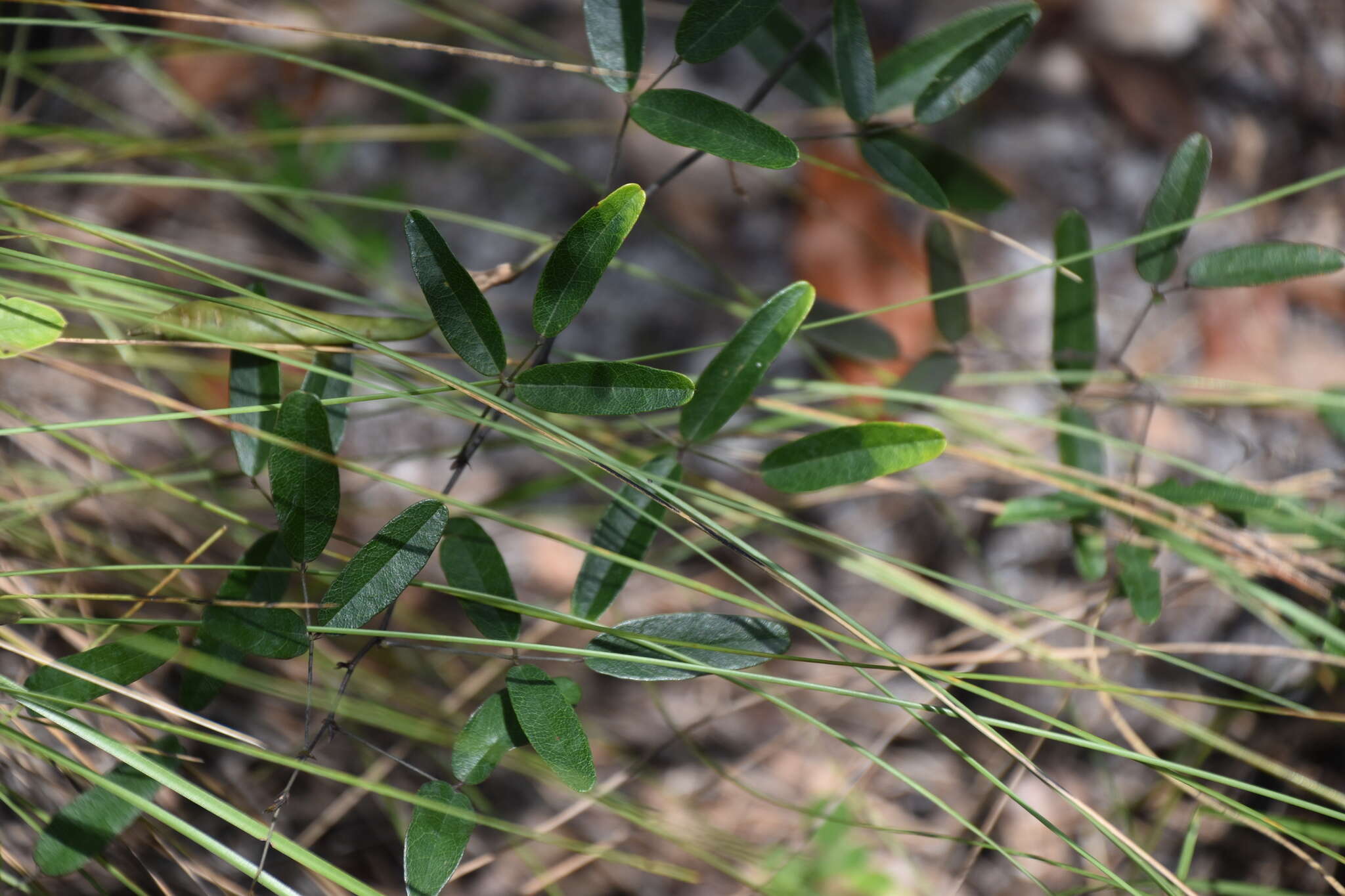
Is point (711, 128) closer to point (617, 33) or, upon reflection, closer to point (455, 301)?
point (617, 33)

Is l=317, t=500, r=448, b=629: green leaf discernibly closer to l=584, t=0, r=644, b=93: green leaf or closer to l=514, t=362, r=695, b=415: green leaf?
l=514, t=362, r=695, b=415: green leaf

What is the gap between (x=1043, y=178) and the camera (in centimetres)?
113

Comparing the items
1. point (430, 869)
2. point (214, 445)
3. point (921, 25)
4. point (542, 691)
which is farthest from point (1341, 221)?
point (214, 445)

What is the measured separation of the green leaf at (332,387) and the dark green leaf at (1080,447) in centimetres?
61

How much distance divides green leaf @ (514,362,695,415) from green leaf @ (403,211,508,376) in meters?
0.03

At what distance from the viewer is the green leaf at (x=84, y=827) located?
21.0 inches

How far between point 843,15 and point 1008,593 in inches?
27.8

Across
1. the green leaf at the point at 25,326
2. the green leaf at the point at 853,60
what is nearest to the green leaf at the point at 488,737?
the green leaf at the point at 25,326

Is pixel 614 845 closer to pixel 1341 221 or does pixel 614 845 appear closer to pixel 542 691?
pixel 542 691

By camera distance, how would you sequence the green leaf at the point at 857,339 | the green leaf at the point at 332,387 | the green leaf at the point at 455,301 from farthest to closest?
1. the green leaf at the point at 857,339
2. the green leaf at the point at 332,387
3. the green leaf at the point at 455,301

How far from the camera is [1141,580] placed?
65cm

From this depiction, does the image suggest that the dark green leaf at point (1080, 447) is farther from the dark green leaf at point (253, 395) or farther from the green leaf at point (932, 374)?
the dark green leaf at point (253, 395)

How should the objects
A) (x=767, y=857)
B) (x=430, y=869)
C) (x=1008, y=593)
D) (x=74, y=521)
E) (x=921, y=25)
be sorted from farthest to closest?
(x=921, y=25) → (x=1008, y=593) → (x=767, y=857) → (x=74, y=521) → (x=430, y=869)

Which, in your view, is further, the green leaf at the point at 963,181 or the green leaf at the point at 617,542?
the green leaf at the point at 963,181
